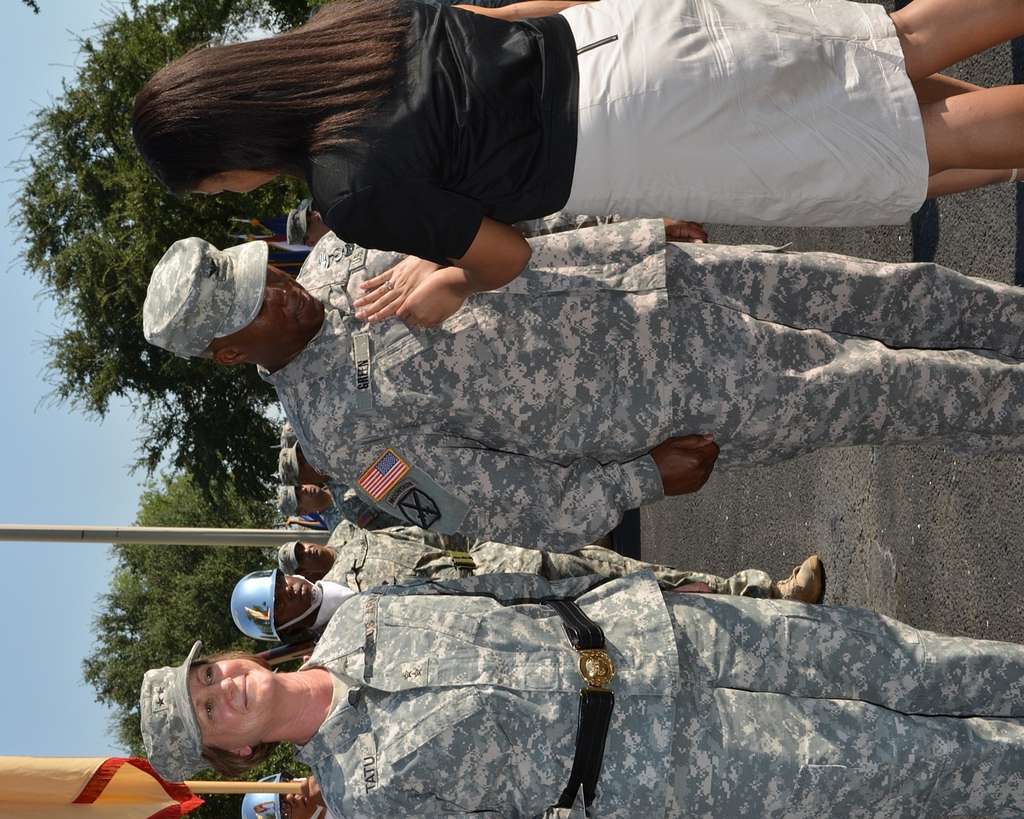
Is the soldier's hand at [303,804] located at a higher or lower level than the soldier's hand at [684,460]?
lower

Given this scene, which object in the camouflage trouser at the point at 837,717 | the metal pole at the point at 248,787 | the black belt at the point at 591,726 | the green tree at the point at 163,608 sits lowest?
the green tree at the point at 163,608

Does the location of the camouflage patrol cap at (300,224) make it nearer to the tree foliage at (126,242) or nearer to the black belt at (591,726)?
the black belt at (591,726)

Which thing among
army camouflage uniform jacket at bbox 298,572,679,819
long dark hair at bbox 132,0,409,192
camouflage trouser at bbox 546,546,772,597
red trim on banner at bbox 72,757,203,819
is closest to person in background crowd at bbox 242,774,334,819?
red trim on banner at bbox 72,757,203,819

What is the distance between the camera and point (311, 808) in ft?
22.2

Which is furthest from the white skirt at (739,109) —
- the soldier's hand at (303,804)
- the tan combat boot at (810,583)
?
the soldier's hand at (303,804)

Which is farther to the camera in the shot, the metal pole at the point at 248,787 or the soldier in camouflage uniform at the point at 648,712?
the metal pole at the point at 248,787

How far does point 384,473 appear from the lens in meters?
3.37

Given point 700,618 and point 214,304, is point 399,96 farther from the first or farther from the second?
point 700,618

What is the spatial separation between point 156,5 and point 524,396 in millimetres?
19942

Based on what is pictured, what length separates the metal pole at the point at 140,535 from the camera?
24.7 ft

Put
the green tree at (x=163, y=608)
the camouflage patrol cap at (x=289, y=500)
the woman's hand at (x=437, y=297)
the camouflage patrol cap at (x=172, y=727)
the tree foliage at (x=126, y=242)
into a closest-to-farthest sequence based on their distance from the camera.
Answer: the woman's hand at (x=437, y=297) → the camouflage patrol cap at (x=172, y=727) → the camouflage patrol cap at (x=289, y=500) → the tree foliage at (x=126, y=242) → the green tree at (x=163, y=608)

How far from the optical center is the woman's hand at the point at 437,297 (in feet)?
10.5

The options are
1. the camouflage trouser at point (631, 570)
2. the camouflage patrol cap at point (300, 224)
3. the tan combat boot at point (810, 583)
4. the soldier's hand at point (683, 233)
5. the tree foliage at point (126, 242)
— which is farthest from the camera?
the tree foliage at point (126, 242)

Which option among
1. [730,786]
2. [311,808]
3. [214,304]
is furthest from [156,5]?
[730,786]
